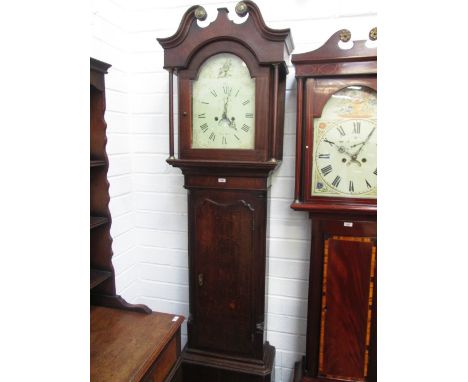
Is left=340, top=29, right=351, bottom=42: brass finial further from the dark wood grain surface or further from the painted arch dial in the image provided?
the dark wood grain surface

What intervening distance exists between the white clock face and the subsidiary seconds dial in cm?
31

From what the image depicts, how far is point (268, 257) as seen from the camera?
71.4 inches

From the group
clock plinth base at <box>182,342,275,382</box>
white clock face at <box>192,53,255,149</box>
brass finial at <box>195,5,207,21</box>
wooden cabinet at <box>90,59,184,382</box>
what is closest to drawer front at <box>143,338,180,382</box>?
wooden cabinet at <box>90,59,184,382</box>

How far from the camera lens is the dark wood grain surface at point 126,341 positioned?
1.18m

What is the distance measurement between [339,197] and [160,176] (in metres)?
0.94

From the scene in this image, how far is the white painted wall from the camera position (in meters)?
1.64

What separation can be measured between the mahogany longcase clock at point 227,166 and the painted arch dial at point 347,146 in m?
0.20

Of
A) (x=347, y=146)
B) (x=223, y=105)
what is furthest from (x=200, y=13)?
(x=347, y=146)

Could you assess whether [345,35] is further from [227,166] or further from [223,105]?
[227,166]

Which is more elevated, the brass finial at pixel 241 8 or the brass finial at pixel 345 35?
the brass finial at pixel 241 8

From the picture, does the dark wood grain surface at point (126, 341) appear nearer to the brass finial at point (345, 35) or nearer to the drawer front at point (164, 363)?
the drawer front at point (164, 363)

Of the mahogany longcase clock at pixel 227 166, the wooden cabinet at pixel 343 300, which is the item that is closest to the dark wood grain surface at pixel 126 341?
the mahogany longcase clock at pixel 227 166
